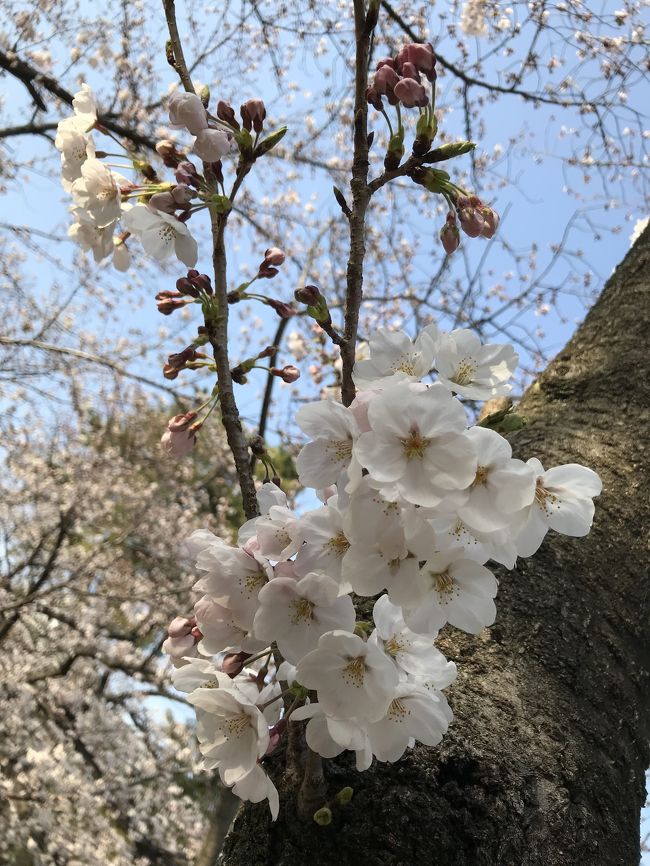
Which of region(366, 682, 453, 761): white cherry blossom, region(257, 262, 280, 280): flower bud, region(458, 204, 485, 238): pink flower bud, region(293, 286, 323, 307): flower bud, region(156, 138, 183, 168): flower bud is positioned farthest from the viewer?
region(257, 262, 280, 280): flower bud

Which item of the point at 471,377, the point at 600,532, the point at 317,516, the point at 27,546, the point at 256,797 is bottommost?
the point at 256,797

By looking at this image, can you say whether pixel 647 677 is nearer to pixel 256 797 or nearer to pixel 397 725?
pixel 397 725

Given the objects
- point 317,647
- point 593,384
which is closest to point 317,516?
point 317,647

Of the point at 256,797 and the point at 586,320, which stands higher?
the point at 586,320

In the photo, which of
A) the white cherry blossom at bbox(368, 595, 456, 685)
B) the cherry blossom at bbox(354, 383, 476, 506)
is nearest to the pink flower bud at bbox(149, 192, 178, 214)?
the cherry blossom at bbox(354, 383, 476, 506)

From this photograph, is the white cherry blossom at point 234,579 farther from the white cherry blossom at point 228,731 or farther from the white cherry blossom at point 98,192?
the white cherry blossom at point 98,192

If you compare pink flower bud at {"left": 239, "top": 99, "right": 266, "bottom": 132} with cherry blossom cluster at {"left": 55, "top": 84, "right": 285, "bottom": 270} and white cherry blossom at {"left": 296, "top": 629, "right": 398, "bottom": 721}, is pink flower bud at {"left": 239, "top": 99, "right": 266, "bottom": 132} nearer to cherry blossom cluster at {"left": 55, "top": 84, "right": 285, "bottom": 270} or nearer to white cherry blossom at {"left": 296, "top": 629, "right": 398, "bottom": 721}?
cherry blossom cluster at {"left": 55, "top": 84, "right": 285, "bottom": 270}

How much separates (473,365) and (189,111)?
636 millimetres

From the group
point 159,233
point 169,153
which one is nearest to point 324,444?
point 159,233

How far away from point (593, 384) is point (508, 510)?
1.20 metres

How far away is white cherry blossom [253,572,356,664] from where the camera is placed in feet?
2.38

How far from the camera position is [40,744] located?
216 inches

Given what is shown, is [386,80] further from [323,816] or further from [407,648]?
[323,816]

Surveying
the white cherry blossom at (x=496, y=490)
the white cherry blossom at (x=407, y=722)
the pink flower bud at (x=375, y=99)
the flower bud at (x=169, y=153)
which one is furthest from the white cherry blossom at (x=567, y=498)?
the flower bud at (x=169, y=153)
